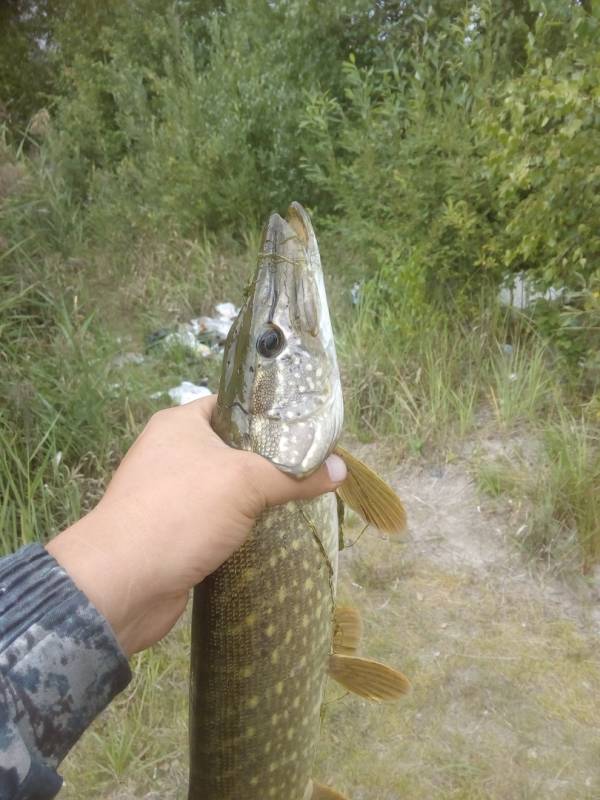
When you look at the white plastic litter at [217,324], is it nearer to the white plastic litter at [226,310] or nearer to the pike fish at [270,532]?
the white plastic litter at [226,310]

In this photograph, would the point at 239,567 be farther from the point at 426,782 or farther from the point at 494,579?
the point at 494,579

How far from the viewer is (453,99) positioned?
11.4 feet

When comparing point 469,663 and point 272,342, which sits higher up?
point 272,342

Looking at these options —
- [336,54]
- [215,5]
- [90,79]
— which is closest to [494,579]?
[336,54]

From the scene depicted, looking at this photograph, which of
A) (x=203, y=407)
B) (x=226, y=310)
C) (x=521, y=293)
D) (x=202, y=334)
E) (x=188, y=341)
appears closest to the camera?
(x=203, y=407)

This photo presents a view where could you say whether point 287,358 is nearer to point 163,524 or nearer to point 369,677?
point 163,524

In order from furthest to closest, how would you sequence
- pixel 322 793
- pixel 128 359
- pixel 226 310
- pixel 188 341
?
pixel 226 310
pixel 188 341
pixel 128 359
pixel 322 793

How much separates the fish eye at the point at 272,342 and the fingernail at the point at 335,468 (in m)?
0.21

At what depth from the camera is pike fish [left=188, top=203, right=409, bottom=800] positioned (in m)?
1.20

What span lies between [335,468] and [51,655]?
54cm

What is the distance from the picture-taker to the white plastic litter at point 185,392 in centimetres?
352

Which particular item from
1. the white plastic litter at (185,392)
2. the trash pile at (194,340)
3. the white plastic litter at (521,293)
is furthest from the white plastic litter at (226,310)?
the white plastic litter at (521,293)

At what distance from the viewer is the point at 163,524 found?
1036 millimetres

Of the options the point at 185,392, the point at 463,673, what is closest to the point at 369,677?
the point at 463,673
